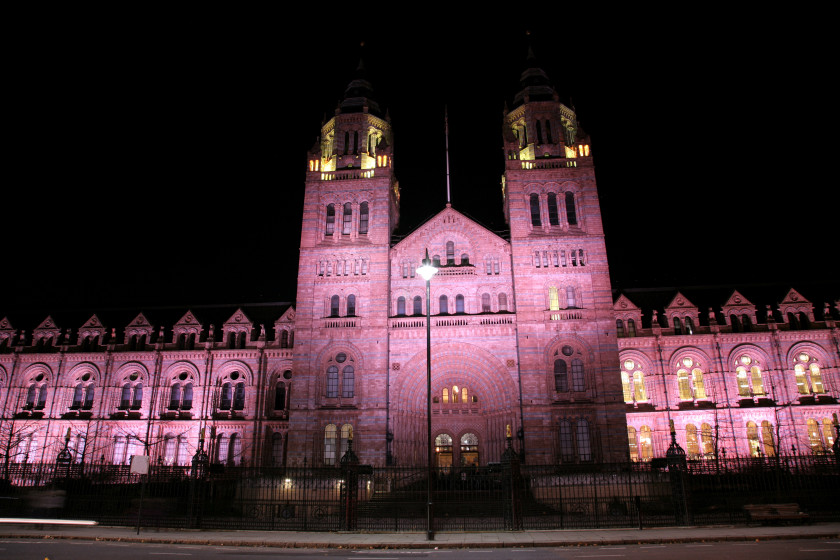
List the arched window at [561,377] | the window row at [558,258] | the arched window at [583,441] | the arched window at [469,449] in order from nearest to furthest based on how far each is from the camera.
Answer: the arched window at [583,441] < the arched window at [561,377] < the arched window at [469,449] < the window row at [558,258]

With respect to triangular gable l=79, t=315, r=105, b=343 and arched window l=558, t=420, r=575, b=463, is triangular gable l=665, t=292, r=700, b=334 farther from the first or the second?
triangular gable l=79, t=315, r=105, b=343

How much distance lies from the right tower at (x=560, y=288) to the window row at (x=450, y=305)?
1.66m

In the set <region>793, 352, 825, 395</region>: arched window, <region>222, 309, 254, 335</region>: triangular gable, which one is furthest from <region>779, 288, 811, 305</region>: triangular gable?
<region>222, 309, 254, 335</region>: triangular gable

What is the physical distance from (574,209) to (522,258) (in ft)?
20.7

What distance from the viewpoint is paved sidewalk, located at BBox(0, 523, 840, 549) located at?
17750mm

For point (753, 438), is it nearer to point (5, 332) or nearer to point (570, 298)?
point (570, 298)

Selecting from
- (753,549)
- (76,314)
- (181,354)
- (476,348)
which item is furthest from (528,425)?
(76,314)

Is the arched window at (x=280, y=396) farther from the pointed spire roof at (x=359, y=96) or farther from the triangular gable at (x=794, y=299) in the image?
the triangular gable at (x=794, y=299)

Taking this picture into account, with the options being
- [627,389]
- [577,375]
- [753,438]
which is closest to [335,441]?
[577,375]

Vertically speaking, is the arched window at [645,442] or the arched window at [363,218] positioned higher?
the arched window at [363,218]

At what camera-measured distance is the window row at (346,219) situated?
140ft

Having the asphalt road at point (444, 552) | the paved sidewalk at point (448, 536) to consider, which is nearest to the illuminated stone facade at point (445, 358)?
the paved sidewalk at point (448, 536)

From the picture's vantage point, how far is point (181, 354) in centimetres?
Answer: 4925

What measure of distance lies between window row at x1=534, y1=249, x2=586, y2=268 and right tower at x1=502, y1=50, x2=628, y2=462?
8 cm
